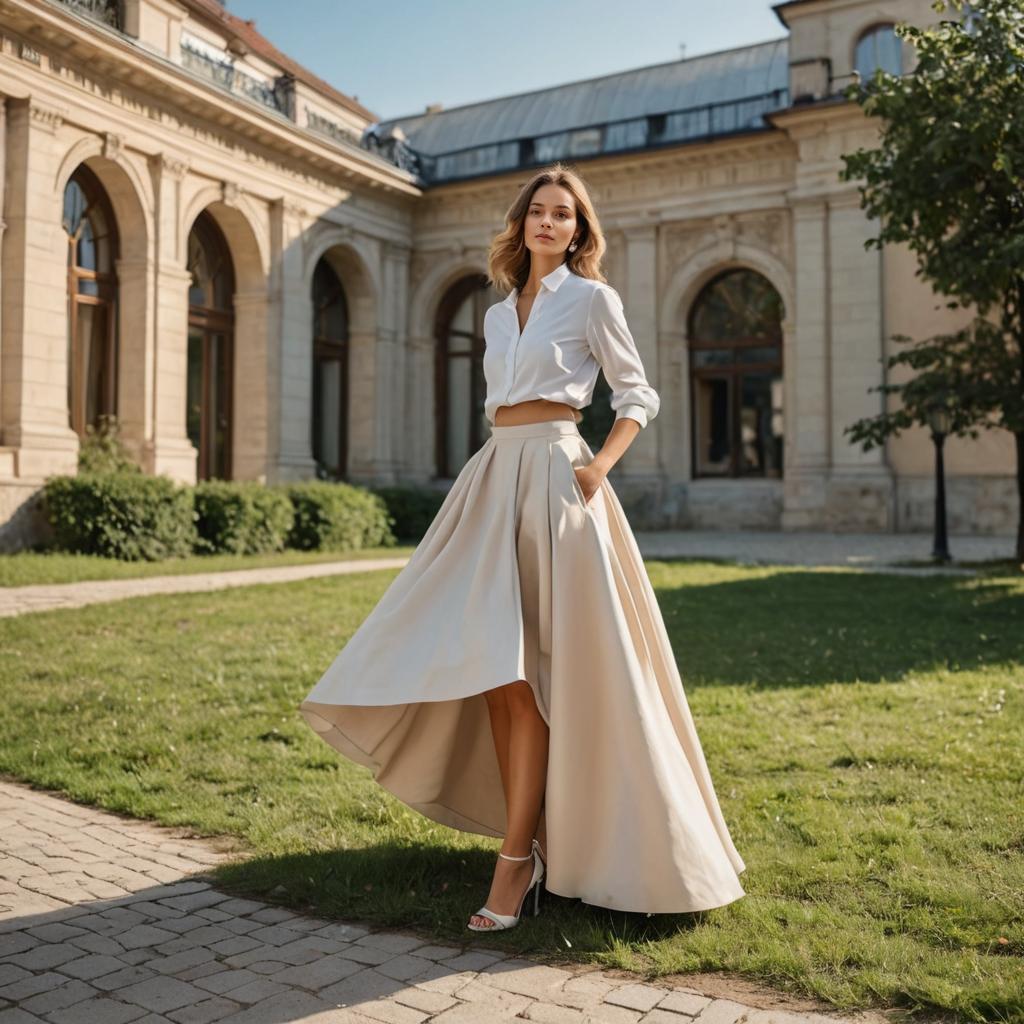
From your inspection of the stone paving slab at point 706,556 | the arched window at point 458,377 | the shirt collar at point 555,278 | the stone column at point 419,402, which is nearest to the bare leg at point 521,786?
the shirt collar at point 555,278

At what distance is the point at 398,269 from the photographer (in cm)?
2650

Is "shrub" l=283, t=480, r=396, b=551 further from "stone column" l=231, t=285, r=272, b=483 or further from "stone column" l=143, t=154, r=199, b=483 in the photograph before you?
"stone column" l=231, t=285, r=272, b=483

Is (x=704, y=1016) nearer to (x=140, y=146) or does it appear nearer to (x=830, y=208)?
(x=140, y=146)

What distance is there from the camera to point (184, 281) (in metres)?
20.0

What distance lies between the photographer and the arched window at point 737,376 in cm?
2442

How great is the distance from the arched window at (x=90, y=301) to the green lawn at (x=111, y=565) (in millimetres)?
4353

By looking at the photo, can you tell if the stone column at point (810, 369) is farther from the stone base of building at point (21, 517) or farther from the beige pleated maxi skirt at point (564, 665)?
the beige pleated maxi skirt at point (564, 665)

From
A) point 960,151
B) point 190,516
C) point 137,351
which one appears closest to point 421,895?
point 960,151

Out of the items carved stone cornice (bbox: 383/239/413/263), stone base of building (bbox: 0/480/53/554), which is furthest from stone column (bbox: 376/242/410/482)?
stone base of building (bbox: 0/480/53/554)

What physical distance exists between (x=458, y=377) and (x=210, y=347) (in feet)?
25.2

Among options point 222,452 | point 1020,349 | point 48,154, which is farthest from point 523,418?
point 222,452

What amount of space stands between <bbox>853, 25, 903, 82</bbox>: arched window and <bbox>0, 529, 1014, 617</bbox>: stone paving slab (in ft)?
32.3

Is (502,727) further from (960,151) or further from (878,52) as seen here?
(878,52)

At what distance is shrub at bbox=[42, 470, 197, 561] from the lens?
15547 millimetres
